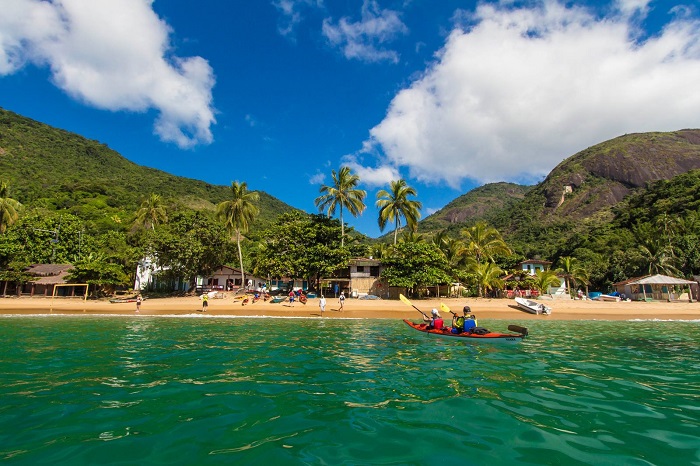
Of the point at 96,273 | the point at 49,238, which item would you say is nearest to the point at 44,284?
the point at 96,273

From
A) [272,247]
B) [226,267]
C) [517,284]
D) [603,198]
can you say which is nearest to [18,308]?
[272,247]

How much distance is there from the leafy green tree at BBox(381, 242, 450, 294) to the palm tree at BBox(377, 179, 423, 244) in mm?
6810

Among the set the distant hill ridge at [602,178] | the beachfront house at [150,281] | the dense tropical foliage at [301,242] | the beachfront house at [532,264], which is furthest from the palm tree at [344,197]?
the distant hill ridge at [602,178]

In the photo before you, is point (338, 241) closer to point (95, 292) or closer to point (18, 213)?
point (95, 292)

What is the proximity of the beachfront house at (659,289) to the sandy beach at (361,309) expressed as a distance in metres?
4.13

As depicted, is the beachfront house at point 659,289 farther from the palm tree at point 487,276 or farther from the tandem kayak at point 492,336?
the tandem kayak at point 492,336

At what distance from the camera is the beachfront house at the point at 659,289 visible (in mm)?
40491

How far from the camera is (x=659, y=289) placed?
4378cm

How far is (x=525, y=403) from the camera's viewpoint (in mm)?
7977

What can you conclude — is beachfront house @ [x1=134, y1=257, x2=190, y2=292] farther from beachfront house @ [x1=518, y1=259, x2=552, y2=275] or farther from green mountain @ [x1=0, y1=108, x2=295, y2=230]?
beachfront house @ [x1=518, y1=259, x2=552, y2=275]

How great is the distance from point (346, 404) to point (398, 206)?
41209 millimetres

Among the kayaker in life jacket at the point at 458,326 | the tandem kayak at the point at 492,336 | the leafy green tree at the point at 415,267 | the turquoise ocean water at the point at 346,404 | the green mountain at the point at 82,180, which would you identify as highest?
the green mountain at the point at 82,180

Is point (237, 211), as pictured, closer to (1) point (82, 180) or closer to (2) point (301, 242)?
(2) point (301, 242)

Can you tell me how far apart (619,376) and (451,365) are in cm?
474
